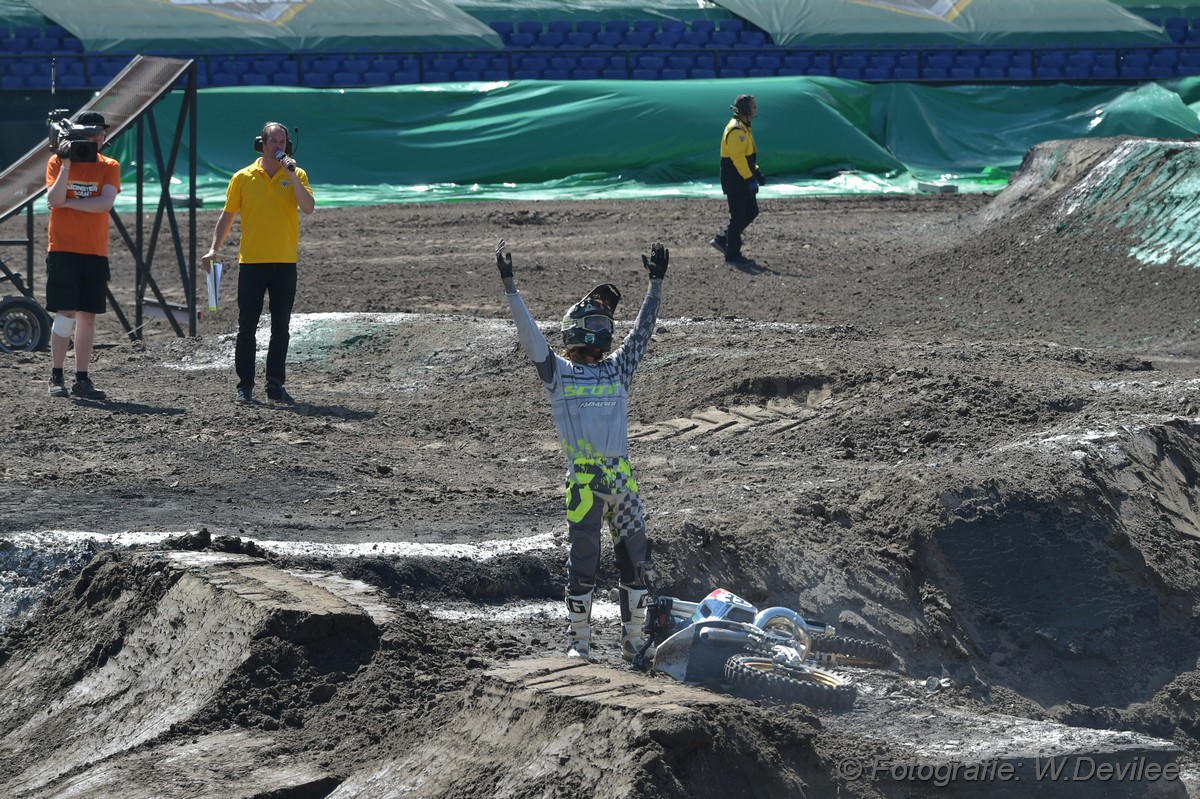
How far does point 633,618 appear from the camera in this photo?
6059mm

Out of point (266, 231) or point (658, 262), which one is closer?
point (658, 262)

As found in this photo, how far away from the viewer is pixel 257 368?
38.5 ft

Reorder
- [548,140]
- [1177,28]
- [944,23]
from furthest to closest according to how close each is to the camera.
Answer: [1177,28] < [944,23] < [548,140]

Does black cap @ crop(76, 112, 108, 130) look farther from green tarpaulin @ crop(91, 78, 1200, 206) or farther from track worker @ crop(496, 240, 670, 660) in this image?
green tarpaulin @ crop(91, 78, 1200, 206)

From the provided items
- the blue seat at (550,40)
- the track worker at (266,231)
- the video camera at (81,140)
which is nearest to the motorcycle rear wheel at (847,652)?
the track worker at (266,231)

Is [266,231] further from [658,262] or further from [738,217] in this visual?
[738,217]

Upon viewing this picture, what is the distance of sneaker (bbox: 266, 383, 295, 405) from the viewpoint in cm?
1059

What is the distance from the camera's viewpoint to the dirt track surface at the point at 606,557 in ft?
16.7

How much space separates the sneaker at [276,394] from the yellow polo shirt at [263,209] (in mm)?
943

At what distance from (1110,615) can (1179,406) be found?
2.50m

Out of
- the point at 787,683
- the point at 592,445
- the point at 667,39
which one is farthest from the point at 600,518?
the point at 667,39

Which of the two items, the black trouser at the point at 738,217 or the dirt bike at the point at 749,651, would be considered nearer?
the dirt bike at the point at 749,651

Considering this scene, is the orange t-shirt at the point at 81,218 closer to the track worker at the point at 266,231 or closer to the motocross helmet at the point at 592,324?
the track worker at the point at 266,231

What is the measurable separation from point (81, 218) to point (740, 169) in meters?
7.62
